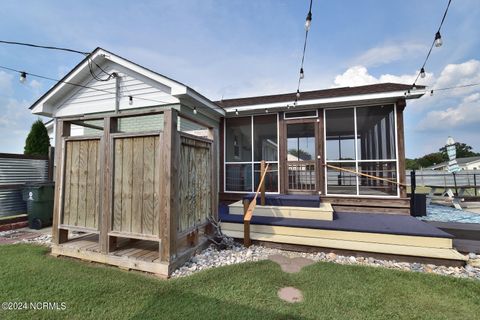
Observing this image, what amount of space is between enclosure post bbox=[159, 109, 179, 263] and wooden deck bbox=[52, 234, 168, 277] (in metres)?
0.20

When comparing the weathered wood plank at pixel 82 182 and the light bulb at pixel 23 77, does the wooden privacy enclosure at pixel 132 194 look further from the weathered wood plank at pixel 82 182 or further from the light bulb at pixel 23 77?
the light bulb at pixel 23 77

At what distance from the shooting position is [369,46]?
800 cm

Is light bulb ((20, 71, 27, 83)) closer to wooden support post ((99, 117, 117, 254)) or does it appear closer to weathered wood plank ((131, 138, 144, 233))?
wooden support post ((99, 117, 117, 254))

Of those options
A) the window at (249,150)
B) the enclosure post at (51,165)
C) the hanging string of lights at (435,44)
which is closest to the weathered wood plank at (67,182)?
the enclosure post at (51,165)

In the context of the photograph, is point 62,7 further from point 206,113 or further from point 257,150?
point 257,150

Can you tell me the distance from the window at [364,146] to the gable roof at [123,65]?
334 cm

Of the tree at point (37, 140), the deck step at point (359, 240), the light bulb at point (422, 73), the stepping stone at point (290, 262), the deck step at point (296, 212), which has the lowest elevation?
the stepping stone at point (290, 262)

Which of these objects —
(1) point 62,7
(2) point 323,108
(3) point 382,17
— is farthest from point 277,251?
(1) point 62,7

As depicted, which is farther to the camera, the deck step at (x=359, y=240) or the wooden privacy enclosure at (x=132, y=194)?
the deck step at (x=359, y=240)

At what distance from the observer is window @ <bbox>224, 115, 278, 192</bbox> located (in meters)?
6.77

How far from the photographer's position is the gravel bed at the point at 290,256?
298cm

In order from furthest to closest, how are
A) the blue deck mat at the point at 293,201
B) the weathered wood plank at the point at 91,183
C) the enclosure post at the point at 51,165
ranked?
the enclosure post at the point at 51,165, the blue deck mat at the point at 293,201, the weathered wood plank at the point at 91,183

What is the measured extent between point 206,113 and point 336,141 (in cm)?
370

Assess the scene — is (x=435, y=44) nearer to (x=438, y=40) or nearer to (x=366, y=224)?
(x=438, y=40)
